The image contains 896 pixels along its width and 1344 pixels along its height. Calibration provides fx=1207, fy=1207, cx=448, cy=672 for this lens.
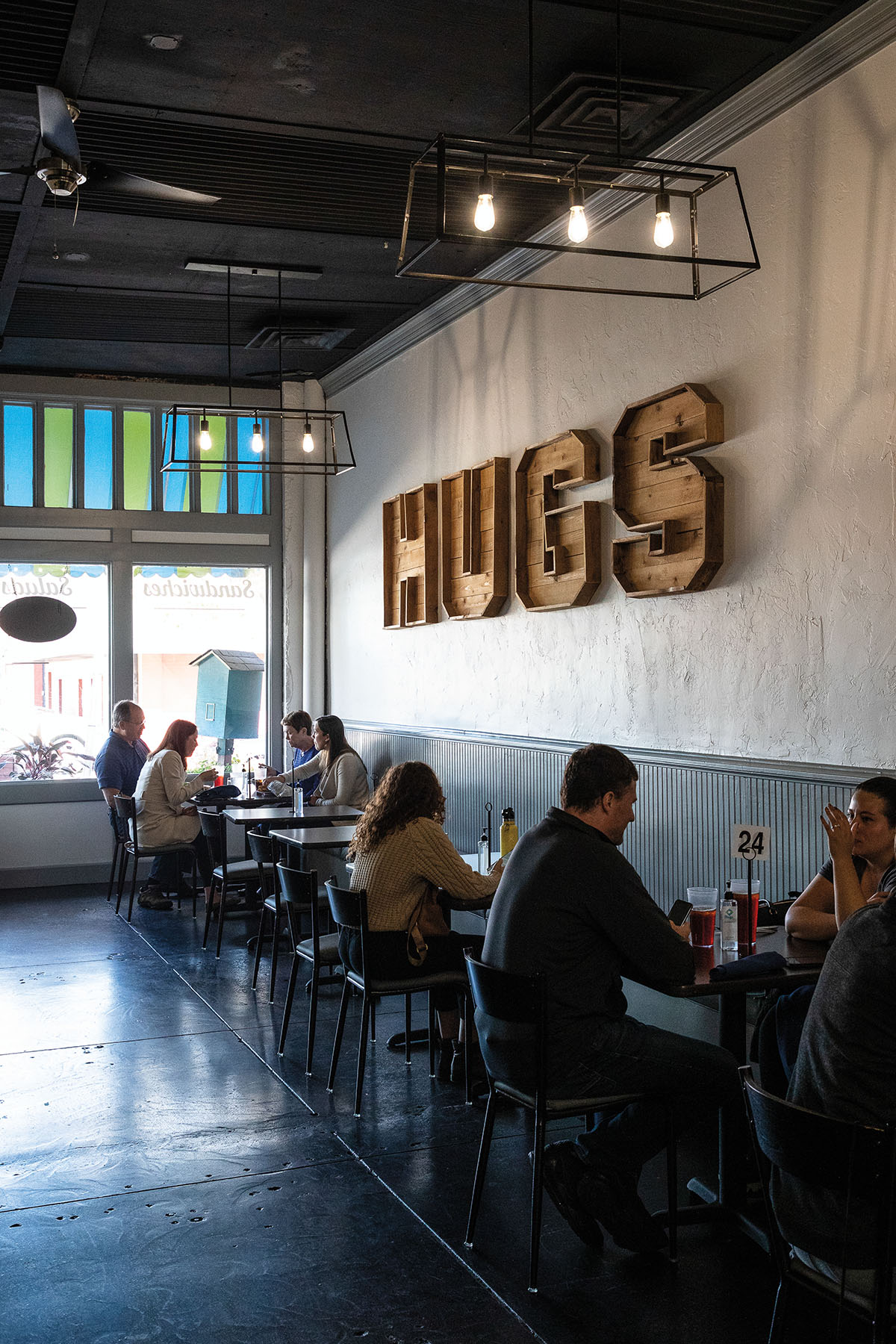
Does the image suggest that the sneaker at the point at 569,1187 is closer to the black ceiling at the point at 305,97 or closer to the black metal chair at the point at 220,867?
the black ceiling at the point at 305,97

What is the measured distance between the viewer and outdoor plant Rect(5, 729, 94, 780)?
33.5 ft

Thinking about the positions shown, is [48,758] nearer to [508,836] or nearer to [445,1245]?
[508,836]

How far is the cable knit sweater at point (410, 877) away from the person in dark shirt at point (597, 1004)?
3.88 feet

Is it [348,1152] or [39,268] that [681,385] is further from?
[39,268]

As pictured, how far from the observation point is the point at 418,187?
6.10 metres

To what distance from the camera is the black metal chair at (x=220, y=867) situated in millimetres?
7539

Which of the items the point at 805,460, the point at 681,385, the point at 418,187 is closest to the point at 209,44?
the point at 418,187

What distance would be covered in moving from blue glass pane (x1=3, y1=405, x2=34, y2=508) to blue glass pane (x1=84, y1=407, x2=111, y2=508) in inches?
17.9

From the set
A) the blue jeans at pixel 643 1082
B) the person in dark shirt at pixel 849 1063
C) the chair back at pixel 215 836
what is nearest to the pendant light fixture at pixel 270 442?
the chair back at pixel 215 836

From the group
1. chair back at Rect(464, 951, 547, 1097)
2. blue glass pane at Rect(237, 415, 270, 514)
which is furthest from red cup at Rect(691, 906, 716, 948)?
blue glass pane at Rect(237, 415, 270, 514)

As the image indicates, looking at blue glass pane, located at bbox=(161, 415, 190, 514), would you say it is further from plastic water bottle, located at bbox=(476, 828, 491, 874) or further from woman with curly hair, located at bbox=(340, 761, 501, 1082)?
woman with curly hair, located at bbox=(340, 761, 501, 1082)

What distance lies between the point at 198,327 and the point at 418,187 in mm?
3364

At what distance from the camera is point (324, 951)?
5.26 metres

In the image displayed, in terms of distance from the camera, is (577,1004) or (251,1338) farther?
(577,1004)
